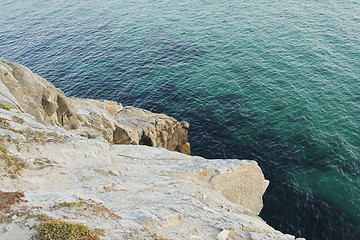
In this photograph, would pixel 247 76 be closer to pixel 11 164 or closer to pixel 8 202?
pixel 11 164

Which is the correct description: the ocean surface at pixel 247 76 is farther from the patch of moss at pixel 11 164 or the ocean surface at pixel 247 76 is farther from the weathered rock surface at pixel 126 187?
the patch of moss at pixel 11 164

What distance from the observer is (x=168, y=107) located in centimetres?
4838

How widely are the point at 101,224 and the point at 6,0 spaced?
145313 millimetres

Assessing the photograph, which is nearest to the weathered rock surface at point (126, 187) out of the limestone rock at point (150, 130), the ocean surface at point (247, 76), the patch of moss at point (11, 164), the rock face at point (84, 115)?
the patch of moss at point (11, 164)

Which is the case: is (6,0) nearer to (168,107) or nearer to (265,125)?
(168,107)

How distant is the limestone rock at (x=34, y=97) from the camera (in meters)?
24.9

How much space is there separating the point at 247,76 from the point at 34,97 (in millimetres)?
39255

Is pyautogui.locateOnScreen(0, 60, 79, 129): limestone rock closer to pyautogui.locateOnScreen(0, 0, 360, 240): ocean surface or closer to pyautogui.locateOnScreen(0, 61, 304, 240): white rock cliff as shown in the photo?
pyautogui.locateOnScreen(0, 61, 304, 240): white rock cliff

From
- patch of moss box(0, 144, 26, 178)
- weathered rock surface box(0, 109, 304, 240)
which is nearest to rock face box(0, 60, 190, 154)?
weathered rock surface box(0, 109, 304, 240)

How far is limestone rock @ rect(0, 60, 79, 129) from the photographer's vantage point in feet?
81.7

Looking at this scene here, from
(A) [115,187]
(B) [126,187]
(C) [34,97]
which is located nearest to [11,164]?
(A) [115,187]

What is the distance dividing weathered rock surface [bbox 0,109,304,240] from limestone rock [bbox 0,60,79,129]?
151 inches

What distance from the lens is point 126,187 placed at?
19.3 m

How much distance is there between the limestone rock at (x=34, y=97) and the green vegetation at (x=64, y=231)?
14.3 m
